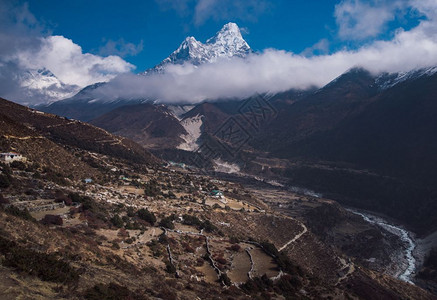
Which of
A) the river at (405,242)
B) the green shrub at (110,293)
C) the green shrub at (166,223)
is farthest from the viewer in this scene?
the river at (405,242)

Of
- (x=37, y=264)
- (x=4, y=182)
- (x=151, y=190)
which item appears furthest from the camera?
(x=151, y=190)

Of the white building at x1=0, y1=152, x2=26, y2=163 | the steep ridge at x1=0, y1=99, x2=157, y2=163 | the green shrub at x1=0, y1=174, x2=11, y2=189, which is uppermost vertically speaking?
the steep ridge at x1=0, y1=99, x2=157, y2=163

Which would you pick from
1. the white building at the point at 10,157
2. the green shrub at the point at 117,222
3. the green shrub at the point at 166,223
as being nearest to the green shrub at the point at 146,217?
the green shrub at the point at 166,223

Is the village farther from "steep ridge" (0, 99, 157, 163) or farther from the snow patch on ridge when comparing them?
the snow patch on ridge

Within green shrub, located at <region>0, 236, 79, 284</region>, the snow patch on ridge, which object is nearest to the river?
green shrub, located at <region>0, 236, 79, 284</region>

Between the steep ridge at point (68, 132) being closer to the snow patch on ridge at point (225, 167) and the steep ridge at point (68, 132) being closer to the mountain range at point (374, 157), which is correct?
the snow patch on ridge at point (225, 167)

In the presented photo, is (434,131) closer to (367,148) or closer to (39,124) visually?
(367,148)

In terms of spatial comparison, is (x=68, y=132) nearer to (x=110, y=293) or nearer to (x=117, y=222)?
(x=117, y=222)

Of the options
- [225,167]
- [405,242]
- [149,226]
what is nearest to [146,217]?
[149,226]
